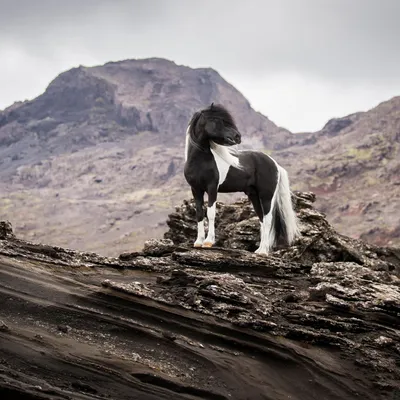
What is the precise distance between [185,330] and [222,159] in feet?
16.6

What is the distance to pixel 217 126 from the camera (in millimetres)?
11742

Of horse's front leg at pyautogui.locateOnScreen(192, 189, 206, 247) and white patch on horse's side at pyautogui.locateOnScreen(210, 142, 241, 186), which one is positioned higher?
white patch on horse's side at pyautogui.locateOnScreen(210, 142, 241, 186)

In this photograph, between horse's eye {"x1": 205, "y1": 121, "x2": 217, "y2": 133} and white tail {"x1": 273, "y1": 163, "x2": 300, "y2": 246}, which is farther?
white tail {"x1": 273, "y1": 163, "x2": 300, "y2": 246}

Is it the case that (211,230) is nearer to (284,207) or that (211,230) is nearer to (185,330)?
(284,207)

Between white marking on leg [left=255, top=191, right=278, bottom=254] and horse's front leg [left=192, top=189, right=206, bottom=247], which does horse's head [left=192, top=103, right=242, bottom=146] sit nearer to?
horse's front leg [left=192, top=189, right=206, bottom=247]

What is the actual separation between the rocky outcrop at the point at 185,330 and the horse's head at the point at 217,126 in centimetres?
279

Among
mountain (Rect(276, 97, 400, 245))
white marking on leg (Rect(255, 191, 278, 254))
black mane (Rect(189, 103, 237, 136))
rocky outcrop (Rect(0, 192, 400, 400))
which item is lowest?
rocky outcrop (Rect(0, 192, 400, 400))

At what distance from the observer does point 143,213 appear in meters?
149

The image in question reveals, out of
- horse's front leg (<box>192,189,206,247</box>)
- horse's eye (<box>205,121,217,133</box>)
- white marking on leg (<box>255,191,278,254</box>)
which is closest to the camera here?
horse's eye (<box>205,121,217,133</box>)

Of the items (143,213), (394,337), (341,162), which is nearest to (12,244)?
(394,337)

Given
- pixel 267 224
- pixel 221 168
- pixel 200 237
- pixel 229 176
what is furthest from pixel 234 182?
pixel 200 237

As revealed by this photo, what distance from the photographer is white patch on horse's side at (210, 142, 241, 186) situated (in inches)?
474

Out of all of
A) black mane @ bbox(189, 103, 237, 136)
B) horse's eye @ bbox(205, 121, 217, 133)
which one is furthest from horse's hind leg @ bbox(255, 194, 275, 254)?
horse's eye @ bbox(205, 121, 217, 133)

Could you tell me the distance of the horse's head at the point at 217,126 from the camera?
11727mm
